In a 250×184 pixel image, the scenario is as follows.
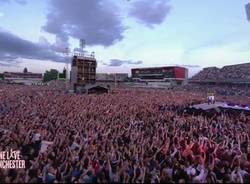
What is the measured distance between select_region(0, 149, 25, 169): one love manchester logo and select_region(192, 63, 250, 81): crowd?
56396mm

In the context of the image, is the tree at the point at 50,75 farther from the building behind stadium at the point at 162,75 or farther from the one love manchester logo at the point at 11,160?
the one love manchester logo at the point at 11,160

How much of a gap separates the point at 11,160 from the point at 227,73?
6726 cm

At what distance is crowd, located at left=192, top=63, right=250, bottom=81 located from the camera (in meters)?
63.2

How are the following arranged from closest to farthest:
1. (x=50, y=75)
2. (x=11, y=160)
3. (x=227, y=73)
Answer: (x=11, y=160) < (x=227, y=73) < (x=50, y=75)

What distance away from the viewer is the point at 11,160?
8.19m

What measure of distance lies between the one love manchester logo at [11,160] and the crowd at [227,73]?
2220 inches

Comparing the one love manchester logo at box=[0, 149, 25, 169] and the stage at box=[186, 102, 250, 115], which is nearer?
the one love manchester logo at box=[0, 149, 25, 169]

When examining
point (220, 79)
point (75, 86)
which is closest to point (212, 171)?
point (75, 86)

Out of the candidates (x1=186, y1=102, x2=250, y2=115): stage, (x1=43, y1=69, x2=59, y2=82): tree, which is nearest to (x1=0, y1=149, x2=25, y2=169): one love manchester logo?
(x1=186, y1=102, x2=250, y2=115): stage

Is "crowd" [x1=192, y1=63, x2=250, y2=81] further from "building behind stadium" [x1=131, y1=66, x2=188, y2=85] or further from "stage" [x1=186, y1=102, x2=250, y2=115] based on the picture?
"stage" [x1=186, y1=102, x2=250, y2=115]

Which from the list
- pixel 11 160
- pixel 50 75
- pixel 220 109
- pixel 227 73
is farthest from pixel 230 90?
pixel 50 75

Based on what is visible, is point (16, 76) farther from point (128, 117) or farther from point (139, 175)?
point (139, 175)

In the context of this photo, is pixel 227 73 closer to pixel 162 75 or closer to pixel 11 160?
pixel 162 75

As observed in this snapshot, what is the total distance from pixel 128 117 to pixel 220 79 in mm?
53586
